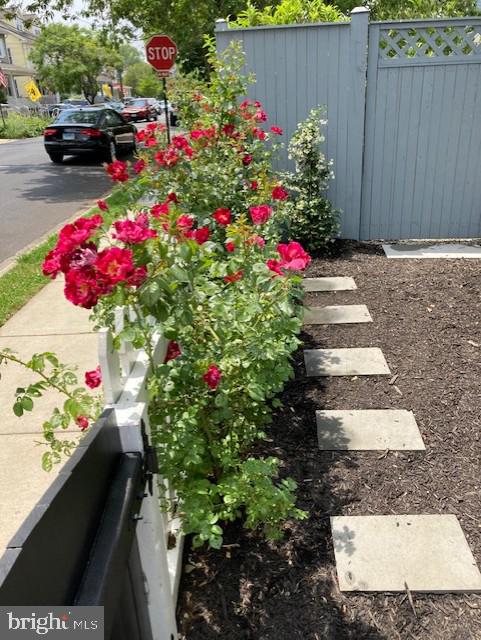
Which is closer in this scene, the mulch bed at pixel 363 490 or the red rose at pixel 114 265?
the red rose at pixel 114 265

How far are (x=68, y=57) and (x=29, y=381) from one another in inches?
2216

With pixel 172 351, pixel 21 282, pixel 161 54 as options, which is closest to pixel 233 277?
pixel 172 351

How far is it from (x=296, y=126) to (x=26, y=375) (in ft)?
12.7

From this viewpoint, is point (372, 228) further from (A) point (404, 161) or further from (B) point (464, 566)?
(B) point (464, 566)

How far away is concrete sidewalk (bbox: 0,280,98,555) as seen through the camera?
2.79 m

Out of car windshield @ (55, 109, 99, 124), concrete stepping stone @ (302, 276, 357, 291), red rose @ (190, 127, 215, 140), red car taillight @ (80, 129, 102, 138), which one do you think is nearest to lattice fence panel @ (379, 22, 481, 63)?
concrete stepping stone @ (302, 276, 357, 291)

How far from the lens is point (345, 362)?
3.80 m

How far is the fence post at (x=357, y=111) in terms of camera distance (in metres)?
5.50

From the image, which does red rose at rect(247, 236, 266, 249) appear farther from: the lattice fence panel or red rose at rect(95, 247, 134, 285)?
the lattice fence panel

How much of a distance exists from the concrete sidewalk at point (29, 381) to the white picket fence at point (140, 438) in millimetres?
775

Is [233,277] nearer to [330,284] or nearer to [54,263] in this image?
[54,263]

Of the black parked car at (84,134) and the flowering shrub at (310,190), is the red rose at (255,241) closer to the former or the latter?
the flowering shrub at (310,190)

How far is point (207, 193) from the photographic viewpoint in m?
3.74

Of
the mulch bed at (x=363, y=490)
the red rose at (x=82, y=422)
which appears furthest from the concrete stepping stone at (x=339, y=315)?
the red rose at (x=82, y=422)
